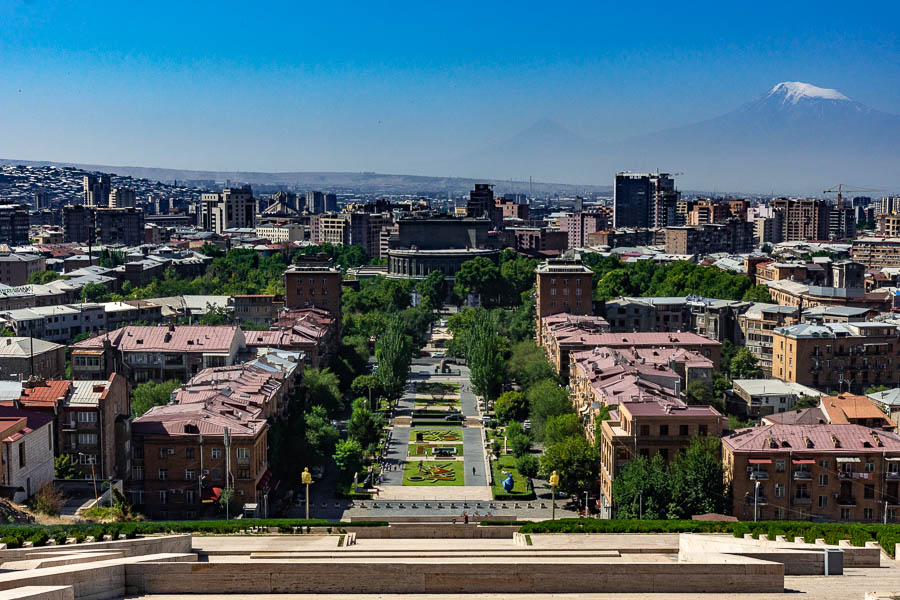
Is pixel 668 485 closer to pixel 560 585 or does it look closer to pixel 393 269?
pixel 560 585

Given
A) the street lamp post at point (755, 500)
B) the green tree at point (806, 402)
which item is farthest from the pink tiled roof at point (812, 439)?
the green tree at point (806, 402)

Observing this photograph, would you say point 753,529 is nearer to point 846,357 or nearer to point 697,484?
point 697,484

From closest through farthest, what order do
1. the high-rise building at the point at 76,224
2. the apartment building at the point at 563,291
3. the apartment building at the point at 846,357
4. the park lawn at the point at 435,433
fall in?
the park lawn at the point at 435,433 → the apartment building at the point at 846,357 → the apartment building at the point at 563,291 → the high-rise building at the point at 76,224

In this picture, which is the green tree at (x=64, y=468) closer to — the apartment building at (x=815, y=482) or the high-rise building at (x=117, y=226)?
the apartment building at (x=815, y=482)

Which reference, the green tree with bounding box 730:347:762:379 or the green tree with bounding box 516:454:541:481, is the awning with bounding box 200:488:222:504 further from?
the green tree with bounding box 730:347:762:379

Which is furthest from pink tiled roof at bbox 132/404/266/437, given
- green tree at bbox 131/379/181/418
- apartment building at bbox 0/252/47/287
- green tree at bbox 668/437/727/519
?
apartment building at bbox 0/252/47/287

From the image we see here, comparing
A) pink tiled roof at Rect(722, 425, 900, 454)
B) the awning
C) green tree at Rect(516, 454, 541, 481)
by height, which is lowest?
green tree at Rect(516, 454, 541, 481)
